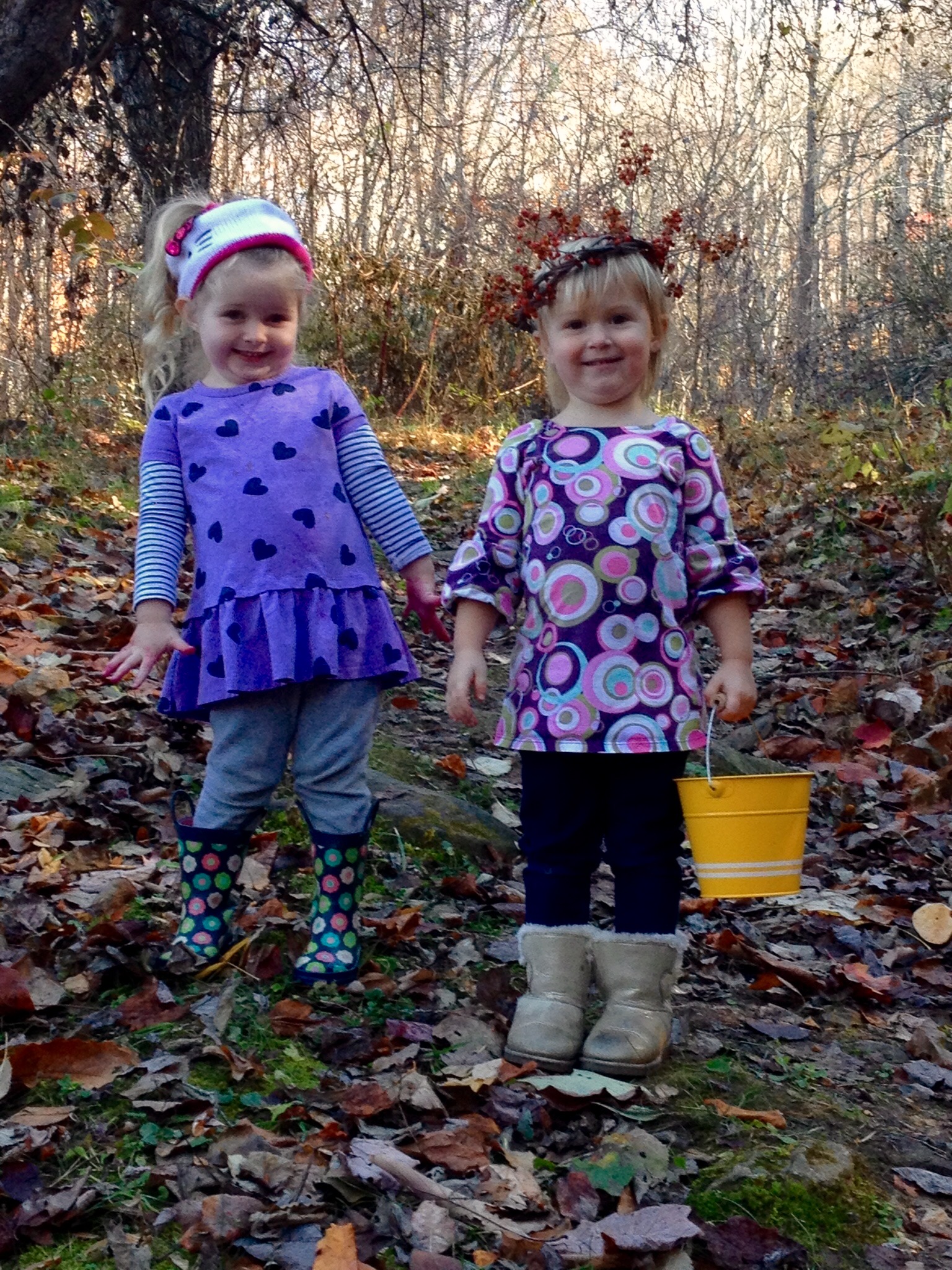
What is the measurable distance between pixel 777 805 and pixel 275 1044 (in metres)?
1.04

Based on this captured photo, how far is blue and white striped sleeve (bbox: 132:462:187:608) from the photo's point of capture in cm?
262

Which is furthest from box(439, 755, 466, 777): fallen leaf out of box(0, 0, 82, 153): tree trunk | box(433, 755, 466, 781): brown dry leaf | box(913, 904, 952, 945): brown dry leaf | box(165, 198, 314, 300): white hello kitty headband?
box(0, 0, 82, 153): tree trunk

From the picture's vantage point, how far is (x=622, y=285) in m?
2.53

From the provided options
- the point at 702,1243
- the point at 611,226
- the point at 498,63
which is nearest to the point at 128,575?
the point at 702,1243

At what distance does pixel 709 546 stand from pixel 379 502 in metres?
0.71

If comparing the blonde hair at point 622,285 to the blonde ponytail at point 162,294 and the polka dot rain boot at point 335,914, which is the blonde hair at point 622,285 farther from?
the polka dot rain boot at point 335,914

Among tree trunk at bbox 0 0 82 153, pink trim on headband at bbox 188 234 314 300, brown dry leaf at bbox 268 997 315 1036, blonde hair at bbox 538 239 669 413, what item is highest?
tree trunk at bbox 0 0 82 153

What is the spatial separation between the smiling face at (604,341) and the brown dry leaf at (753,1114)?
4.54 feet

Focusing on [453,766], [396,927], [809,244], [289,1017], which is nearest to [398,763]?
[453,766]

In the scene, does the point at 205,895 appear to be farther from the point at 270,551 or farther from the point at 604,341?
the point at 604,341

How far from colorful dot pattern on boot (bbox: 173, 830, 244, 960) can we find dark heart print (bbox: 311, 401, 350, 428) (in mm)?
898

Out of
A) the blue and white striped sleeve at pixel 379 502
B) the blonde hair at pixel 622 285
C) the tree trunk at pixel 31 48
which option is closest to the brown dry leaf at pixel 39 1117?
the blue and white striped sleeve at pixel 379 502

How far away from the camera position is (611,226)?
859cm

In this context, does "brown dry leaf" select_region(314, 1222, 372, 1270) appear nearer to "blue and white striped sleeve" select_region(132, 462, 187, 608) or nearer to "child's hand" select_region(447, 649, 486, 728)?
"child's hand" select_region(447, 649, 486, 728)
